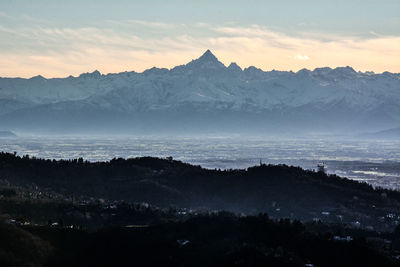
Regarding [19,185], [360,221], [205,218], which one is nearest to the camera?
[205,218]

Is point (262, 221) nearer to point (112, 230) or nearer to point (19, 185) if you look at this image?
point (112, 230)

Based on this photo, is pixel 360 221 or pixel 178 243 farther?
pixel 360 221

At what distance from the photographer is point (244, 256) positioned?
83875 millimetres

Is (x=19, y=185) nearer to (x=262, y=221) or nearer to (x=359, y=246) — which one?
(x=262, y=221)

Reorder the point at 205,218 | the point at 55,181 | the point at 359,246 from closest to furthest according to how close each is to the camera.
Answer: the point at 359,246
the point at 205,218
the point at 55,181

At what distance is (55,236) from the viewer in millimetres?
92812

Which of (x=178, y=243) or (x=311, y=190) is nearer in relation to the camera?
(x=178, y=243)

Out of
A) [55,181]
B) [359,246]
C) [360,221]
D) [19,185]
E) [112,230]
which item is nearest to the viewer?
[359,246]

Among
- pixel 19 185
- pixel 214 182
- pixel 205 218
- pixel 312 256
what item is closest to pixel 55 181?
pixel 19 185

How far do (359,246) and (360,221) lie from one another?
6694 centimetres

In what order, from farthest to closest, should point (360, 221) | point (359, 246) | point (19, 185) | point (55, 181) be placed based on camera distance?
point (55, 181), point (19, 185), point (360, 221), point (359, 246)

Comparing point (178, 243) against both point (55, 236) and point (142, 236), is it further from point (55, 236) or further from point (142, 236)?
point (55, 236)

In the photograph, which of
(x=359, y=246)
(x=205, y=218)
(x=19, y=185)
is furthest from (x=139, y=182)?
(x=359, y=246)

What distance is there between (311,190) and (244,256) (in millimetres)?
103928
